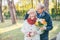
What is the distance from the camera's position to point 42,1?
2.17 m

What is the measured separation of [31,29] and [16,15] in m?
0.25

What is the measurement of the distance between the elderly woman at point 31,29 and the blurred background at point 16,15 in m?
0.06

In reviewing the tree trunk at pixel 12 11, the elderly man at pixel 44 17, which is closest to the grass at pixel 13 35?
the tree trunk at pixel 12 11

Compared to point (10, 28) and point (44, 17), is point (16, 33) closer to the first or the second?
point (10, 28)

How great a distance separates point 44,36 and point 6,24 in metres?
0.48

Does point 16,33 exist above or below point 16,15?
below

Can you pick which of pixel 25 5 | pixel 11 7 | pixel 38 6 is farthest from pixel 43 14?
pixel 11 7

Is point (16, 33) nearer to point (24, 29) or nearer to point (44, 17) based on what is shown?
point (24, 29)

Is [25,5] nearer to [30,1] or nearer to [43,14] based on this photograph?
[30,1]

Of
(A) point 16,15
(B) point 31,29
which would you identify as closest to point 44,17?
(B) point 31,29

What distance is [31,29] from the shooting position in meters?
2.18

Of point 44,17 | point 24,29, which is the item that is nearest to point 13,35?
point 24,29

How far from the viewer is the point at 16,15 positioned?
224 cm

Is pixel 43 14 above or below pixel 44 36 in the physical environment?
above
